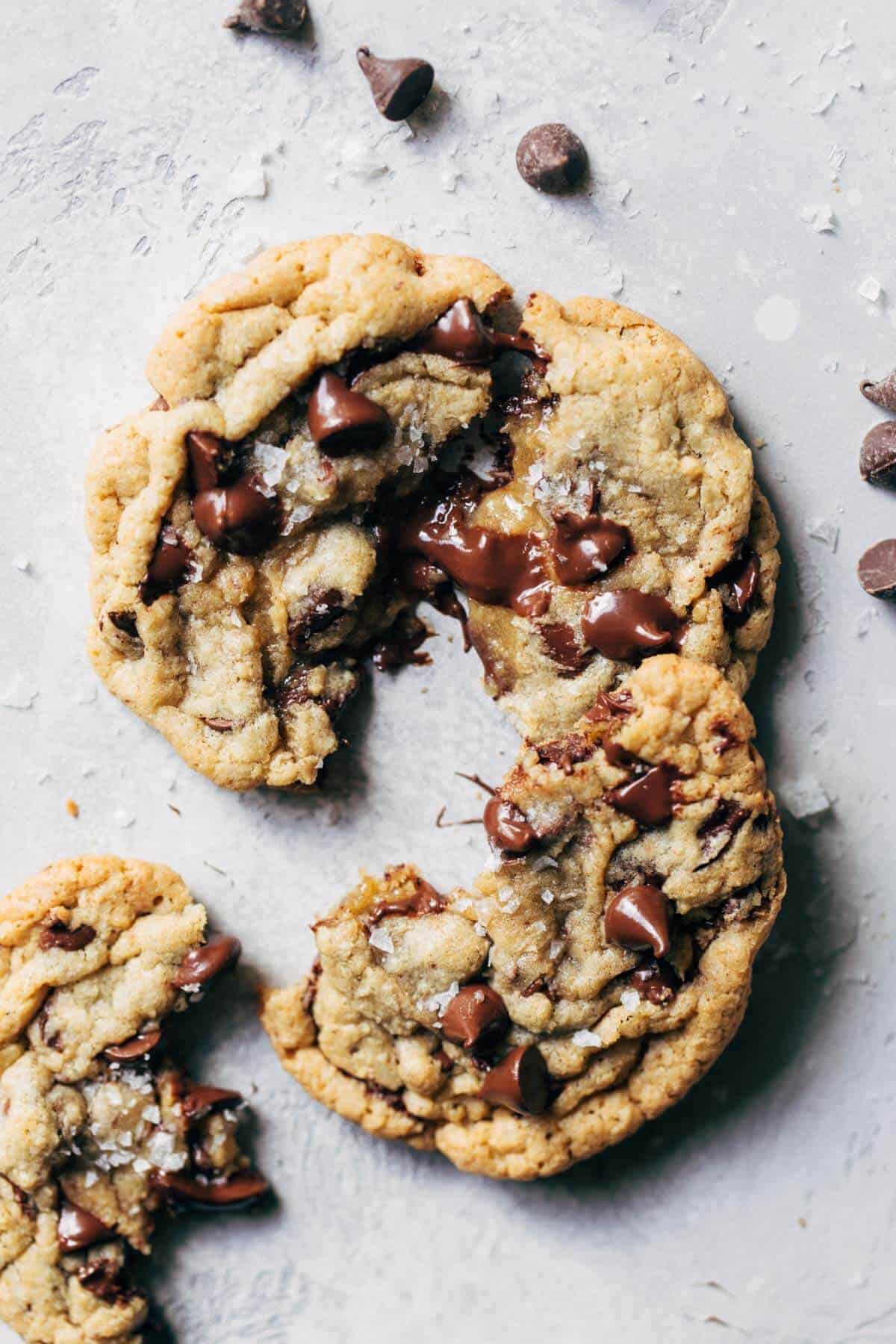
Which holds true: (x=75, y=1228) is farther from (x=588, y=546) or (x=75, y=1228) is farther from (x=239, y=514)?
(x=588, y=546)

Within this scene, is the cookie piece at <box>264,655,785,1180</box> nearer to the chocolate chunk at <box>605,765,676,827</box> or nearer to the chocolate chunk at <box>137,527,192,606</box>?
the chocolate chunk at <box>605,765,676,827</box>

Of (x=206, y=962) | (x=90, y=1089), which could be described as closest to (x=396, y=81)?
(x=206, y=962)

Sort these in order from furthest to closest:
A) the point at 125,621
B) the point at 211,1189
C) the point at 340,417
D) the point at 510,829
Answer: the point at 211,1189 < the point at 125,621 < the point at 510,829 < the point at 340,417

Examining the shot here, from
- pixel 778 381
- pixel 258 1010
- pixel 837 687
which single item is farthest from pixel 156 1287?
pixel 778 381

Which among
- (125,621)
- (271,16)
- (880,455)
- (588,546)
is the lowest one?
(880,455)

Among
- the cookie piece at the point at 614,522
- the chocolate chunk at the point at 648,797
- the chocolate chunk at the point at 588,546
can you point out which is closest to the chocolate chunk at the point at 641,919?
the chocolate chunk at the point at 648,797

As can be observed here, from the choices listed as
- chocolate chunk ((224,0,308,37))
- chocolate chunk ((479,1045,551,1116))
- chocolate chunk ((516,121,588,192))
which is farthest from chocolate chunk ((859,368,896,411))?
chocolate chunk ((479,1045,551,1116))

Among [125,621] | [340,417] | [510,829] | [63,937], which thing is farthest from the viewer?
[63,937]

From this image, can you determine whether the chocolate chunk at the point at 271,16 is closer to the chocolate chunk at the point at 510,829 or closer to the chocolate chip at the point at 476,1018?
the chocolate chunk at the point at 510,829
